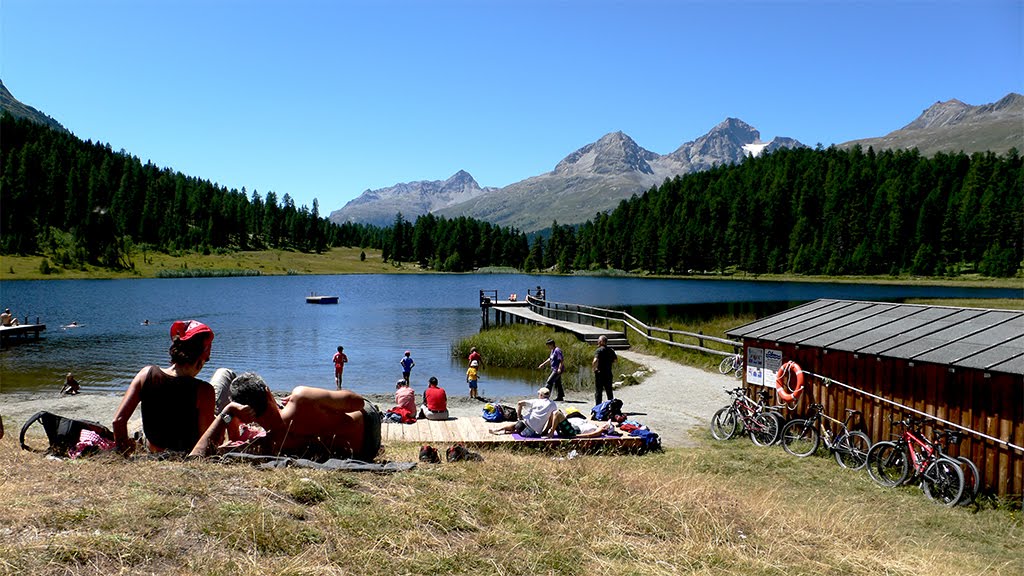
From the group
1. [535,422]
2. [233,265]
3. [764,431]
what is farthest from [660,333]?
[233,265]

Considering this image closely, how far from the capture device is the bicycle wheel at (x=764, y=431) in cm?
1352

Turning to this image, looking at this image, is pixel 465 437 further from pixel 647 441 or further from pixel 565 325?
pixel 565 325

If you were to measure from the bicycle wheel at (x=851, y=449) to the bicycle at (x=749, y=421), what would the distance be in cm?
153

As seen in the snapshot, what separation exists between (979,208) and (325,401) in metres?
171

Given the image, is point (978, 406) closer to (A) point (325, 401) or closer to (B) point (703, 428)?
(B) point (703, 428)

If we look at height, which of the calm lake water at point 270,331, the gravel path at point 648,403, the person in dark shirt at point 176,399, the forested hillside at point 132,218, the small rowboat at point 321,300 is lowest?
the calm lake water at point 270,331

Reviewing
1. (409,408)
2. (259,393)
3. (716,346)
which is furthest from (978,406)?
(716,346)

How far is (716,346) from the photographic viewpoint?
30953 millimetres

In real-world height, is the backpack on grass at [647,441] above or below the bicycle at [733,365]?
above

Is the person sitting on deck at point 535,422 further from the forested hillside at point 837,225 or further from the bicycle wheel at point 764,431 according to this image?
the forested hillside at point 837,225

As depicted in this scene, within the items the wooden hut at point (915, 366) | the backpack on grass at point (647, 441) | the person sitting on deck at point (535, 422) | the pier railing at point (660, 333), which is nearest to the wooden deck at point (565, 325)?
the pier railing at point (660, 333)

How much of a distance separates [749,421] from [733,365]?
10044 millimetres

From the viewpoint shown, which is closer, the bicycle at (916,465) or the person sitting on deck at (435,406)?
the bicycle at (916,465)

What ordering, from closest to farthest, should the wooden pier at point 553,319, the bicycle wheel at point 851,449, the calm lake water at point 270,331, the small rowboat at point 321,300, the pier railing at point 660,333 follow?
the bicycle wheel at point 851,449 < the pier railing at point 660,333 < the calm lake water at point 270,331 < the wooden pier at point 553,319 < the small rowboat at point 321,300
